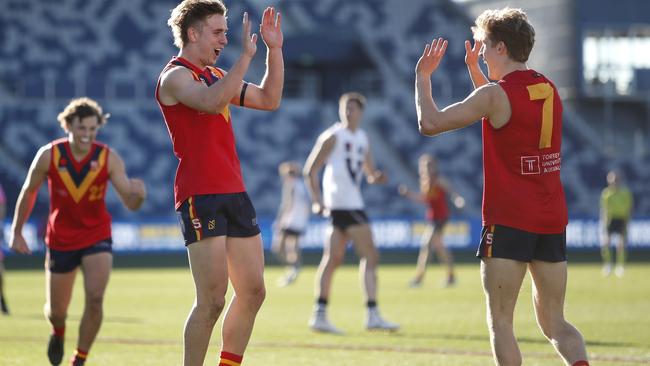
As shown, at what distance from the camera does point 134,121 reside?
3978cm

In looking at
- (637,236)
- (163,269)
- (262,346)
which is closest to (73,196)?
(262,346)

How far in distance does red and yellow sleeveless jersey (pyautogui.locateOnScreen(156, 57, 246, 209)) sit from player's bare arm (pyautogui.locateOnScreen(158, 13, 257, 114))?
11 centimetres

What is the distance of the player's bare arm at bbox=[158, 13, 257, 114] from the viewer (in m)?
7.05

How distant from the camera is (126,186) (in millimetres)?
9781

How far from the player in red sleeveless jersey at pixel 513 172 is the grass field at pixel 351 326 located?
0.45m

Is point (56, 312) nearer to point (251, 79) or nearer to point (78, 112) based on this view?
point (78, 112)

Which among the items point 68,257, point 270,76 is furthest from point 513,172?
point 68,257

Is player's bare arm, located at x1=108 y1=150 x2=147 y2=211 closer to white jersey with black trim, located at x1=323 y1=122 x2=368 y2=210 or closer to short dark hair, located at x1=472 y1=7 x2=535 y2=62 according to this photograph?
short dark hair, located at x1=472 y1=7 x2=535 y2=62

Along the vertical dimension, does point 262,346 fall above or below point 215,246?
below

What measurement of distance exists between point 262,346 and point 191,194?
4628mm

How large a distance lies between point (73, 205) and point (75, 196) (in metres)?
0.08

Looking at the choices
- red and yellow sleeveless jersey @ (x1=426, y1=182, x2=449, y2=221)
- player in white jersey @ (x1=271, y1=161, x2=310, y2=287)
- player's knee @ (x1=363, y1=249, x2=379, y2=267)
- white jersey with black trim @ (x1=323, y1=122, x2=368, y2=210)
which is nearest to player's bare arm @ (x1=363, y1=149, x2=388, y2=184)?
white jersey with black trim @ (x1=323, y1=122, x2=368, y2=210)

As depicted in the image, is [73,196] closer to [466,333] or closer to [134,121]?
[466,333]

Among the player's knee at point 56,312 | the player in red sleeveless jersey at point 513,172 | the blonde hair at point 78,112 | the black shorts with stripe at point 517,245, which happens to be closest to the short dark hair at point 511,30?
the player in red sleeveless jersey at point 513,172
